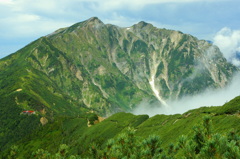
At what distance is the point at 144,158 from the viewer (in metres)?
56.0

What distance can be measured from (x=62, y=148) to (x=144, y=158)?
22176 mm

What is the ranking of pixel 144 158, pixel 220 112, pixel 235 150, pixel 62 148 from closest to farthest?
1. pixel 235 150
2. pixel 144 158
3. pixel 62 148
4. pixel 220 112

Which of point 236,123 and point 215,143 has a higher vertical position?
point 236,123

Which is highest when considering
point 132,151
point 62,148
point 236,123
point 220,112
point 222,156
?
point 220,112

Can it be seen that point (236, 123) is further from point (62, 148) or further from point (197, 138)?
point (62, 148)

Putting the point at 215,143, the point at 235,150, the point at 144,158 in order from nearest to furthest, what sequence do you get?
the point at 235,150, the point at 215,143, the point at 144,158

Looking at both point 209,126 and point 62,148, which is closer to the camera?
point 209,126

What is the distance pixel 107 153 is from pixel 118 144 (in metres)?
3.26

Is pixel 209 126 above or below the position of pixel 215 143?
above

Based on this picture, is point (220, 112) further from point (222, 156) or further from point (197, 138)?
point (222, 156)

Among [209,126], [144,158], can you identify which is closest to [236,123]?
[209,126]

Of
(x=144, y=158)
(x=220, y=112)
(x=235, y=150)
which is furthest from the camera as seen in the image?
(x=220, y=112)

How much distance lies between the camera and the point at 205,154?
147 feet

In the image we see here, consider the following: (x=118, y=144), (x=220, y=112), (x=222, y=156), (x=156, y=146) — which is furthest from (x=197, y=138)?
(x=220, y=112)
